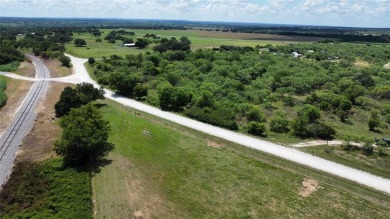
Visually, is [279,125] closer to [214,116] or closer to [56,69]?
[214,116]

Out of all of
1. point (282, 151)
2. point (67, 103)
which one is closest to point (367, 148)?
point (282, 151)

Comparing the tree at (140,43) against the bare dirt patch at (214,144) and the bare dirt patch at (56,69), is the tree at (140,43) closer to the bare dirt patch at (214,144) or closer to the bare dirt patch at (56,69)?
the bare dirt patch at (56,69)

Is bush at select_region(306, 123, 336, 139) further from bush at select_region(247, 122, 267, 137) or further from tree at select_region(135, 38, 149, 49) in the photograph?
tree at select_region(135, 38, 149, 49)

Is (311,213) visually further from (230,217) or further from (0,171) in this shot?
(0,171)

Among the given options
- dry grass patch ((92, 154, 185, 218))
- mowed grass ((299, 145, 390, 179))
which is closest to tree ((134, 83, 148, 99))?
dry grass patch ((92, 154, 185, 218))

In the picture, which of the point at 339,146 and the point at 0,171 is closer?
the point at 0,171

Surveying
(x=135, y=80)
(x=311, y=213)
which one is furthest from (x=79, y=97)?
(x=311, y=213)
